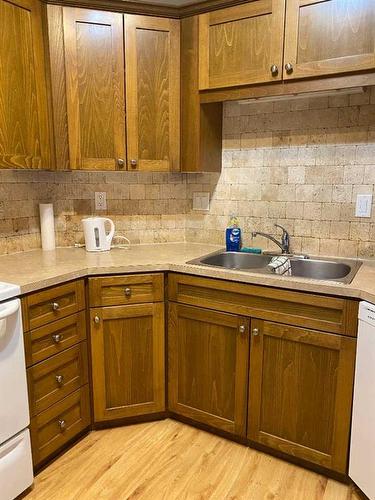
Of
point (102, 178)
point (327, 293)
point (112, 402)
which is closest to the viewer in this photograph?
point (327, 293)

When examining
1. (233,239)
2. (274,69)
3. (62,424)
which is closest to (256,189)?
(233,239)

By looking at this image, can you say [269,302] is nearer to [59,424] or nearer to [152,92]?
[59,424]

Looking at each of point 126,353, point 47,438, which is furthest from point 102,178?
point 47,438

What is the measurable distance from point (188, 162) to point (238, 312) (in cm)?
93

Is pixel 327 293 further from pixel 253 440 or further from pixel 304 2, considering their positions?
pixel 304 2

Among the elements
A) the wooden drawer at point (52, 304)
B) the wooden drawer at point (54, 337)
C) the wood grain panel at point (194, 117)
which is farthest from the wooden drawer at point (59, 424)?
the wood grain panel at point (194, 117)

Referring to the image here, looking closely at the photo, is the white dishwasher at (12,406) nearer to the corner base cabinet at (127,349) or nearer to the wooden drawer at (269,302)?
the corner base cabinet at (127,349)

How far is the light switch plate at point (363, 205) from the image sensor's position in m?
2.08

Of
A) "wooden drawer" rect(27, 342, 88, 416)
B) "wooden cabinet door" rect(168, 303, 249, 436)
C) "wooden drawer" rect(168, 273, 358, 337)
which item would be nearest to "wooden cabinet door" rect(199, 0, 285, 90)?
"wooden drawer" rect(168, 273, 358, 337)

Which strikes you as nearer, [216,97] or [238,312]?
[238,312]

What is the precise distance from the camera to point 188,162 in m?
2.29

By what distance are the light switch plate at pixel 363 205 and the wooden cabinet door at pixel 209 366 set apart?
2.86 ft

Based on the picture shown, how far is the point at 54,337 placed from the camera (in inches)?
71.6

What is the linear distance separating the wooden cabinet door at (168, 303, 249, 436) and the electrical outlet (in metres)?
0.86
